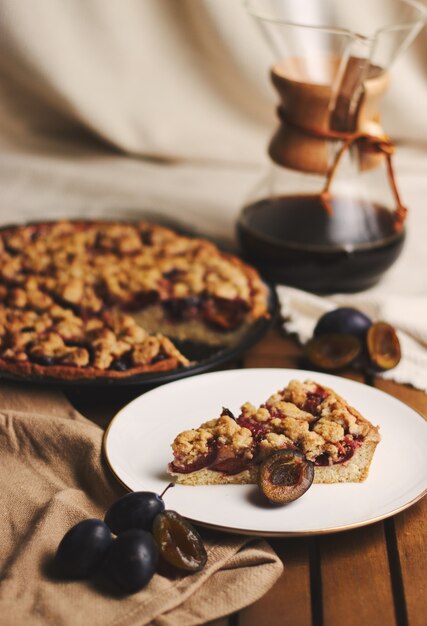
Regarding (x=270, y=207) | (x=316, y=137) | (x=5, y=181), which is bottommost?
(x=5, y=181)

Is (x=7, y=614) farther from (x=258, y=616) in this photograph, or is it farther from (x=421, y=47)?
(x=421, y=47)

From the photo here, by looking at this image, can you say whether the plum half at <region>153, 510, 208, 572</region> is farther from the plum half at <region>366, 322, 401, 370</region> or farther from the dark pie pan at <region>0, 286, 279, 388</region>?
the plum half at <region>366, 322, 401, 370</region>

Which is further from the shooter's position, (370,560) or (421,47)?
(421,47)

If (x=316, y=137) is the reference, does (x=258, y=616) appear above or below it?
A: below

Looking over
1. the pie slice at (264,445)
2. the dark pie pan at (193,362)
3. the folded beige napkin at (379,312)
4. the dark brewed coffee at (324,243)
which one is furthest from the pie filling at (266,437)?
the dark brewed coffee at (324,243)

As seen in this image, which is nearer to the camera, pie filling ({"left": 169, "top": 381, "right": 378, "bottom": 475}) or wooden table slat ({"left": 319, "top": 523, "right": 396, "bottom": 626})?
wooden table slat ({"left": 319, "top": 523, "right": 396, "bottom": 626})

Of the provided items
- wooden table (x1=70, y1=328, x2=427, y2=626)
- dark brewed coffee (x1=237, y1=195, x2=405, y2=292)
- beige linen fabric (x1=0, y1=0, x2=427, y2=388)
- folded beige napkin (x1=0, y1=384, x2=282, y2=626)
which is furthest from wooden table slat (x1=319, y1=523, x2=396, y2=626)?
beige linen fabric (x1=0, y1=0, x2=427, y2=388)

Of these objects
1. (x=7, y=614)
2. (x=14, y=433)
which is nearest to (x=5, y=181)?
(x=14, y=433)

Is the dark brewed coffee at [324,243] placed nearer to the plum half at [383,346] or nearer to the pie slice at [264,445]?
the plum half at [383,346]
